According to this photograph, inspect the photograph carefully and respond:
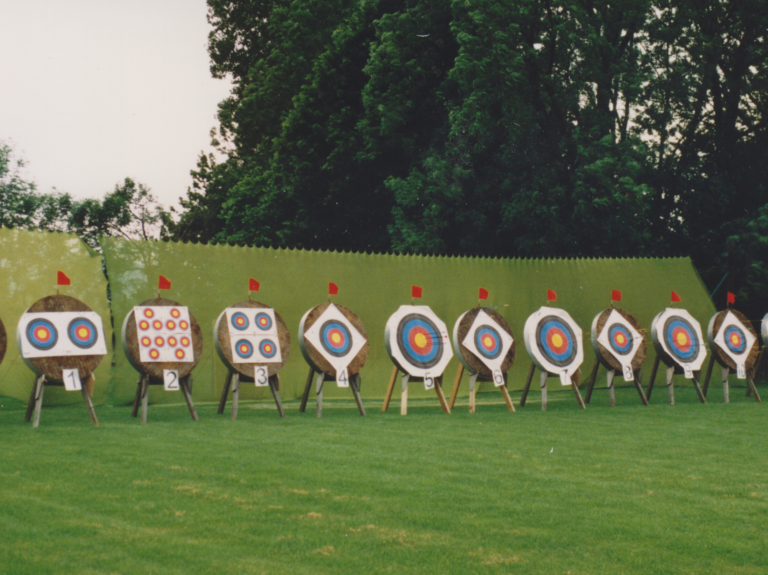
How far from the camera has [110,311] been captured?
998 cm

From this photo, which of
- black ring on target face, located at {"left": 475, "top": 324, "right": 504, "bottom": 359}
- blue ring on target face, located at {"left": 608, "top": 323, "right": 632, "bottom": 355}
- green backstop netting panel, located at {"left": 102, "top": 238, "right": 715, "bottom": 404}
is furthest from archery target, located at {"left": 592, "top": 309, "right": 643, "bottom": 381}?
green backstop netting panel, located at {"left": 102, "top": 238, "right": 715, "bottom": 404}

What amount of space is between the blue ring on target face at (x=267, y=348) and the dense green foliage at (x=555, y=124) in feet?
29.1

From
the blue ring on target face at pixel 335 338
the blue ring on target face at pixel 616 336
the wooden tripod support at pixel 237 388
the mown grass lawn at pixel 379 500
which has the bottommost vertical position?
the mown grass lawn at pixel 379 500

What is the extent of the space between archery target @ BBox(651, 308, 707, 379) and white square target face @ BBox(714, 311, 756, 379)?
0.33m

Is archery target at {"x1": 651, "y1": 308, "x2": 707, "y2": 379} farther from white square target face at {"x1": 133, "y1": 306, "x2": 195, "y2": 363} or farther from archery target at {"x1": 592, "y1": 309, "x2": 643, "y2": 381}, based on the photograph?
white square target face at {"x1": 133, "y1": 306, "x2": 195, "y2": 363}

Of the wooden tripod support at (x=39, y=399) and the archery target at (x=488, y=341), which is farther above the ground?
the archery target at (x=488, y=341)

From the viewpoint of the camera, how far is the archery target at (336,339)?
29.3ft

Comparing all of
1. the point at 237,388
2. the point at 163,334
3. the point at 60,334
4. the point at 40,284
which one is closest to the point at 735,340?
the point at 237,388

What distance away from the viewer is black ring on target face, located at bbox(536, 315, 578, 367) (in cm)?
1023

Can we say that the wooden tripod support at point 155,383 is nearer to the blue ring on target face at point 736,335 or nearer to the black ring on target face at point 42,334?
the black ring on target face at point 42,334

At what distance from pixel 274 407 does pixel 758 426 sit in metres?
5.59

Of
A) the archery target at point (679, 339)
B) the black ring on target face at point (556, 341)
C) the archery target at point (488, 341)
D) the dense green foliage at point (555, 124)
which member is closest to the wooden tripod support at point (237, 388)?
the archery target at point (488, 341)

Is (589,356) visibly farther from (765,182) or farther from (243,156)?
(243,156)

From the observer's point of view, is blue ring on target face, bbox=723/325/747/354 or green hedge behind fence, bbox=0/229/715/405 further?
blue ring on target face, bbox=723/325/747/354
